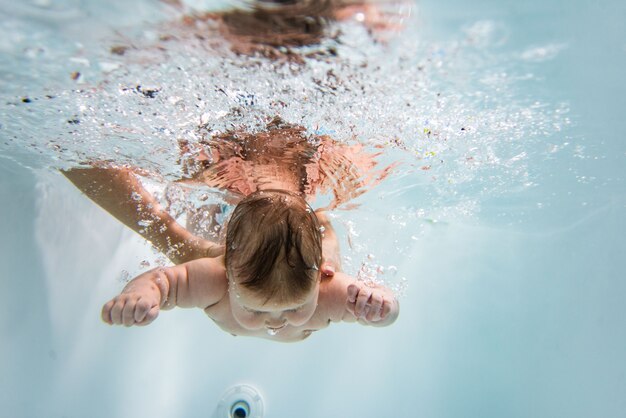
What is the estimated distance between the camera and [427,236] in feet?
55.8

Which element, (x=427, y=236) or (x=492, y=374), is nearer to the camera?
(x=492, y=374)

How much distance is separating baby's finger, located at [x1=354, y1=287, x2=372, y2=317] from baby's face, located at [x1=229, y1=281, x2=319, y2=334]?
1.34ft

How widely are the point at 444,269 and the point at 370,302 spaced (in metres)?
15.8

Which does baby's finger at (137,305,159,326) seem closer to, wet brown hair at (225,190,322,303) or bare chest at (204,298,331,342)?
wet brown hair at (225,190,322,303)

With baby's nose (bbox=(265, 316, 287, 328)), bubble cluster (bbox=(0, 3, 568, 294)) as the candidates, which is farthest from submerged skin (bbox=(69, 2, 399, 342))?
bubble cluster (bbox=(0, 3, 568, 294))

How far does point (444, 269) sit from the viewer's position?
18.5 metres

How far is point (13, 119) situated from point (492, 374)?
14649 mm

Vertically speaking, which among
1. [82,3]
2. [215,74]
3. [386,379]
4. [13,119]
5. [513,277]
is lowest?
[386,379]

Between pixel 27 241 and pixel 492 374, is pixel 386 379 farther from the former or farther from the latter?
pixel 27 241

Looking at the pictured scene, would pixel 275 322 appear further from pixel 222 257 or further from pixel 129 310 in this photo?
pixel 129 310

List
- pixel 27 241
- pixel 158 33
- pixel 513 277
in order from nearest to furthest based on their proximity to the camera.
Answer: pixel 158 33 < pixel 27 241 < pixel 513 277

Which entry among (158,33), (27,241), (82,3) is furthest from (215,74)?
(27,241)

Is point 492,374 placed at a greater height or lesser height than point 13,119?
lesser

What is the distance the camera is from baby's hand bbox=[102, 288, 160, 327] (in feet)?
10.1
